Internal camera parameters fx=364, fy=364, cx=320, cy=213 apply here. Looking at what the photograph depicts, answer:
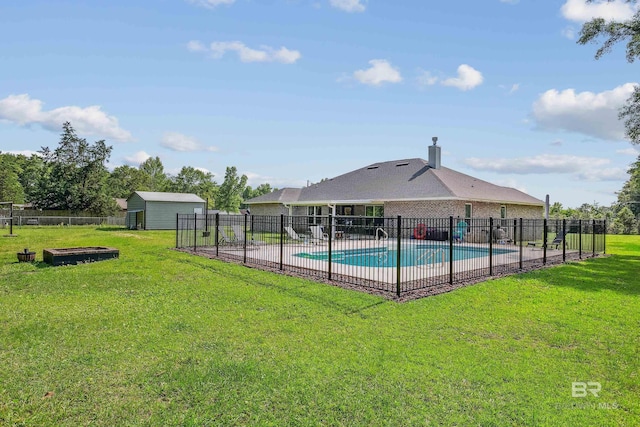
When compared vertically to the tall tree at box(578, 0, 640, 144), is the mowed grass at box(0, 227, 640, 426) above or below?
below

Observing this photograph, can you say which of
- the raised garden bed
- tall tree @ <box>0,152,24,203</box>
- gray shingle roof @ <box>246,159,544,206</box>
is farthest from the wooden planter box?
tall tree @ <box>0,152,24,203</box>

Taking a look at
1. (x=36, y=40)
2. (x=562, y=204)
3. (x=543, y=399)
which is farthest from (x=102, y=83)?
(x=562, y=204)

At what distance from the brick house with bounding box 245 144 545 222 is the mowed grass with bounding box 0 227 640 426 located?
46.5 ft

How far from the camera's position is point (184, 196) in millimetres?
33438

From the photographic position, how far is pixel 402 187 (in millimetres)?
23797

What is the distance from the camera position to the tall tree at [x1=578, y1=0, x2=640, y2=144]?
54.9ft

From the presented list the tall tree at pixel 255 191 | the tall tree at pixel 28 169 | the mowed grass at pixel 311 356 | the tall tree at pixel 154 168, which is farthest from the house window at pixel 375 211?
the tall tree at pixel 154 168

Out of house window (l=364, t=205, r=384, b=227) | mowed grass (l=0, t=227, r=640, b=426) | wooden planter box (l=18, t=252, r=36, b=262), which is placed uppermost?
house window (l=364, t=205, r=384, b=227)

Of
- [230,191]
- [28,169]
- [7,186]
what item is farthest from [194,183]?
[28,169]

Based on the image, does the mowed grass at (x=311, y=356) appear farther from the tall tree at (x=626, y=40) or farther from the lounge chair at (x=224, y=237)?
the tall tree at (x=626, y=40)

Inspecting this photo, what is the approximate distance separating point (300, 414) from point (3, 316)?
545 cm

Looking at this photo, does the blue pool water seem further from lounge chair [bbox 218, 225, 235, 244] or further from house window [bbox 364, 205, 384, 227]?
house window [bbox 364, 205, 384, 227]

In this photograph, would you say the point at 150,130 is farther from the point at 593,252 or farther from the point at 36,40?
the point at 593,252

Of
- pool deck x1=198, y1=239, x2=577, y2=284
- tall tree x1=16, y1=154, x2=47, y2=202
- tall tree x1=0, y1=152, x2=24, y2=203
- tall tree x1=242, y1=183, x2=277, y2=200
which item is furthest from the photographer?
tall tree x1=242, y1=183, x2=277, y2=200
